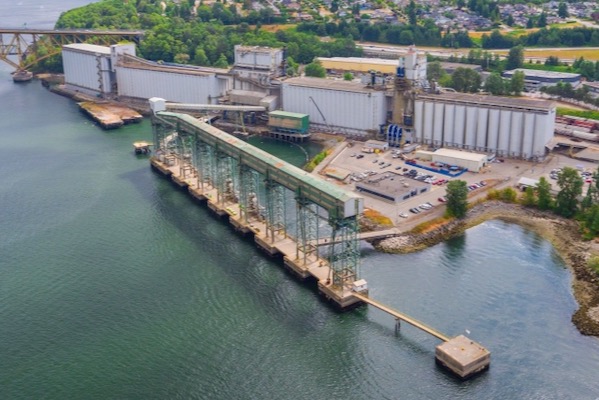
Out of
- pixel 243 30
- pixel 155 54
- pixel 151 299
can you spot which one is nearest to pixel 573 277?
pixel 151 299

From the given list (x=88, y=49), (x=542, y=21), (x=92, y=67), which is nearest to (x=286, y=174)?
(x=92, y=67)

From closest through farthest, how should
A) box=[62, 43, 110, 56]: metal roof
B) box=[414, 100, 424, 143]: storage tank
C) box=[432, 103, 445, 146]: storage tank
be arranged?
1. box=[432, 103, 445, 146]: storage tank
2. box=[414, 100, 424, 143]: storage tank
3. box=[62, 43, 110, 56]: metal roof

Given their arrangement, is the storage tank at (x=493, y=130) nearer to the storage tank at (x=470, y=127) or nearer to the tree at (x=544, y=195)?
the storage tank at (x=470, y=127)

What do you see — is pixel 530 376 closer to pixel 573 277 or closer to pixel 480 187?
pixel 573 277

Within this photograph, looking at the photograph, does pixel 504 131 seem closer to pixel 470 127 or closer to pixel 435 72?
pixel 470 127

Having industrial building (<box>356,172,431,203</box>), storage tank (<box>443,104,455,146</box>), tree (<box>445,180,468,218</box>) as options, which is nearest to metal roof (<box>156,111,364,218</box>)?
industrial building (<box>356,172,431,203</box>)

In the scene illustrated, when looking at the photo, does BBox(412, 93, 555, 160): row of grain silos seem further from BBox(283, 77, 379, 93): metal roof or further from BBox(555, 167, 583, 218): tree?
BBox(555, 167, 583, 218): tree

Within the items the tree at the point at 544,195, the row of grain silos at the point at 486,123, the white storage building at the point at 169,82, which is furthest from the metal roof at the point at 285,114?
the tree at the point at 544,195
